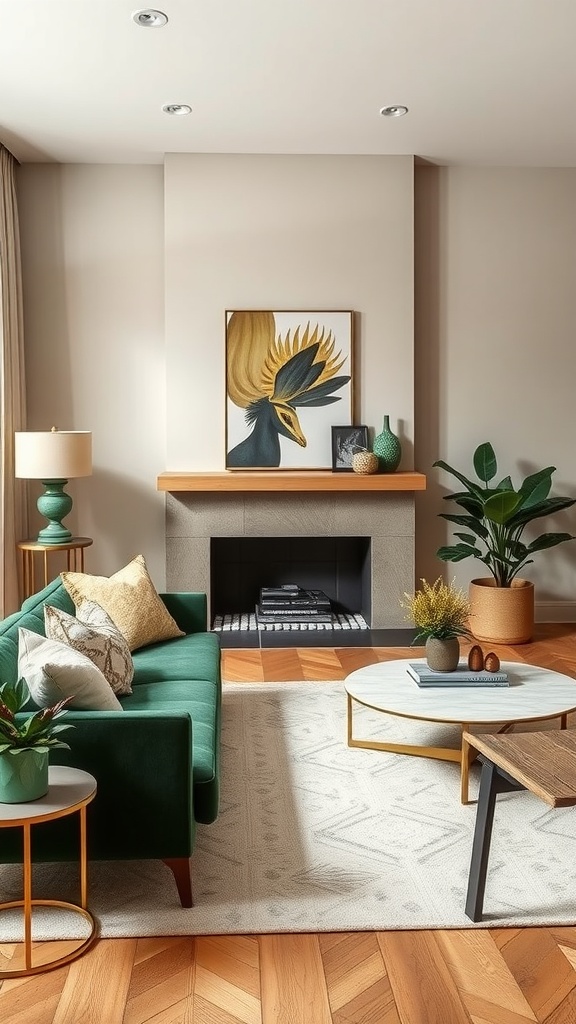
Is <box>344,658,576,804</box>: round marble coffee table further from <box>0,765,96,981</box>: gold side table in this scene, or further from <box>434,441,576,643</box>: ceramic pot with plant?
<box>434,441,576,643</box>: ceramic pot with plant

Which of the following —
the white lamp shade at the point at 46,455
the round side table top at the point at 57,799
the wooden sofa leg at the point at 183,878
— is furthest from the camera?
the white lamp shade at the point at 46,455

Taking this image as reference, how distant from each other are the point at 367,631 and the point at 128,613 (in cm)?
234

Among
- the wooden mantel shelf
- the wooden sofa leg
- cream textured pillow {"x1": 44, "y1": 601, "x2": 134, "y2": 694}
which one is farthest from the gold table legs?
the wooden mantel shelf

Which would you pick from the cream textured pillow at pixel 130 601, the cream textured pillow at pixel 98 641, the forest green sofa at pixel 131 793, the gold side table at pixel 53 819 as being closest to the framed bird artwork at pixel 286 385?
the cream textured pillow at pixel 130 601

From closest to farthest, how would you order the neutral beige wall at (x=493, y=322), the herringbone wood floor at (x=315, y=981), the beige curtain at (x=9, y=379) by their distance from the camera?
the herringbone wood floor at (x=315, y=981) → the beige curtain at (x=9, y=379) → the neutral beige wall at (x=493, y=322)

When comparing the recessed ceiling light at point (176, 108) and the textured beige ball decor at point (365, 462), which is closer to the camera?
the recessed ceiling light at point (176, 108)

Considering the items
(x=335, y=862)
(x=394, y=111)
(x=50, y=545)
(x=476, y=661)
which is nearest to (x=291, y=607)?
(x=50, y=545)

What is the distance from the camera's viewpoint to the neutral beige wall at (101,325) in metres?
6.04

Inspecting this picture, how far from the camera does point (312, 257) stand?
593 centimetres

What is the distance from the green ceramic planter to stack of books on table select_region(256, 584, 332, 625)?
3743mm

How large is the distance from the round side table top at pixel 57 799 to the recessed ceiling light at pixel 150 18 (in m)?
2.89

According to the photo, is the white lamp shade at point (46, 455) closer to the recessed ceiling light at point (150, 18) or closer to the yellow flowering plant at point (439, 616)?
the recessed ceiling light at point (150, 18)

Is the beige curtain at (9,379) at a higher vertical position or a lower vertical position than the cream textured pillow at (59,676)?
higher

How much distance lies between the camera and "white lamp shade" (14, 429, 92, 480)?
17.2ft
